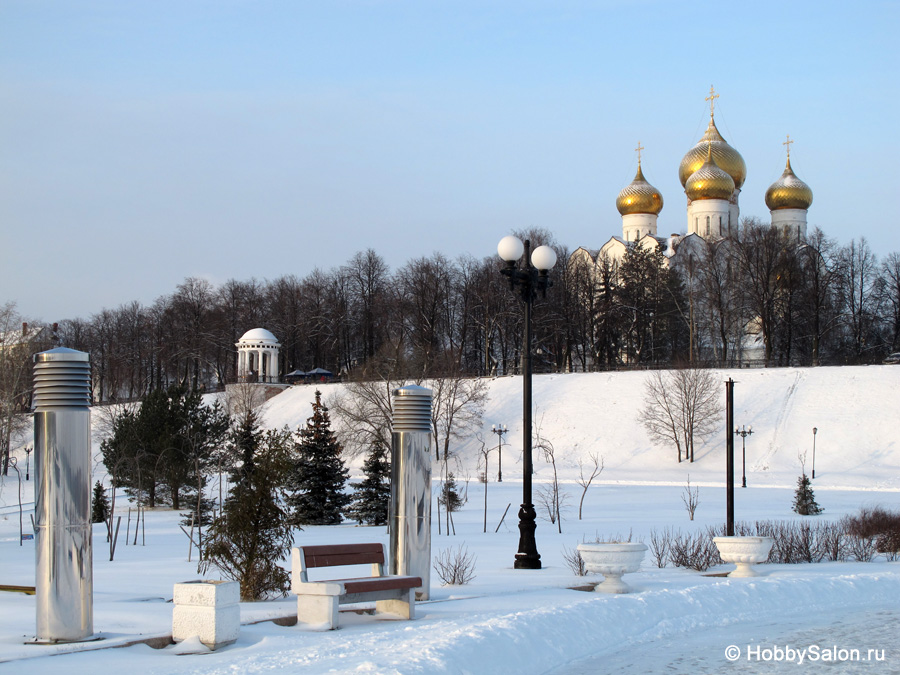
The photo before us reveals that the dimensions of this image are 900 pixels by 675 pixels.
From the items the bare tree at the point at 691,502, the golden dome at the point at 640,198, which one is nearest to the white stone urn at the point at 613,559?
the bare tree at the point at 691,502

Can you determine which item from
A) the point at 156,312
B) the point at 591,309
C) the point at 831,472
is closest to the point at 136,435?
the point at 831,472

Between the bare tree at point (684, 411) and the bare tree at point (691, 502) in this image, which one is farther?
the bare tree at point (684, 411)

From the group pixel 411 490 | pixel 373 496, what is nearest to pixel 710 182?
pixel 373 496

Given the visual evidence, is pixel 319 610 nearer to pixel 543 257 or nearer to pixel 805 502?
pixel 543 257

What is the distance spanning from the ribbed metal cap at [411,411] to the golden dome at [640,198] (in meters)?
58.2

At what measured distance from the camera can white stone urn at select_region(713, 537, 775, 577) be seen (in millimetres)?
11719

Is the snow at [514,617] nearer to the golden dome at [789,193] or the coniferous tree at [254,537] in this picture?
the coniferous tree at [254,537]

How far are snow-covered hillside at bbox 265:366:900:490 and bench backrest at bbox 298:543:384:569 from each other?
1112 inches

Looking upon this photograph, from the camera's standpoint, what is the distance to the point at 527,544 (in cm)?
1293

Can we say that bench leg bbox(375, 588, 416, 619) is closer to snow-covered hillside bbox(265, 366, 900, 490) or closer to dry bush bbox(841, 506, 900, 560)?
dry bush bbox(841, 506, 900, 560)

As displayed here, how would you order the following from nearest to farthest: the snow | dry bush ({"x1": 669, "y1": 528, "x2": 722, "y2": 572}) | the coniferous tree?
the snow → the coniferous tree → dry bush ({"x1": 669, "y1": 528, "x2": 722, "y2": 572})

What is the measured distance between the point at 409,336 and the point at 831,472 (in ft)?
100

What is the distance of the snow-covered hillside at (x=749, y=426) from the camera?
37406 mm

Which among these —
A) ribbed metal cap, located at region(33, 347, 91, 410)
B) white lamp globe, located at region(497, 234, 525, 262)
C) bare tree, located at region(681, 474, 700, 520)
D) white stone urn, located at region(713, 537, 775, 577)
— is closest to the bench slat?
ribbed metal cap, located at region(33, 347, 91, 410)
